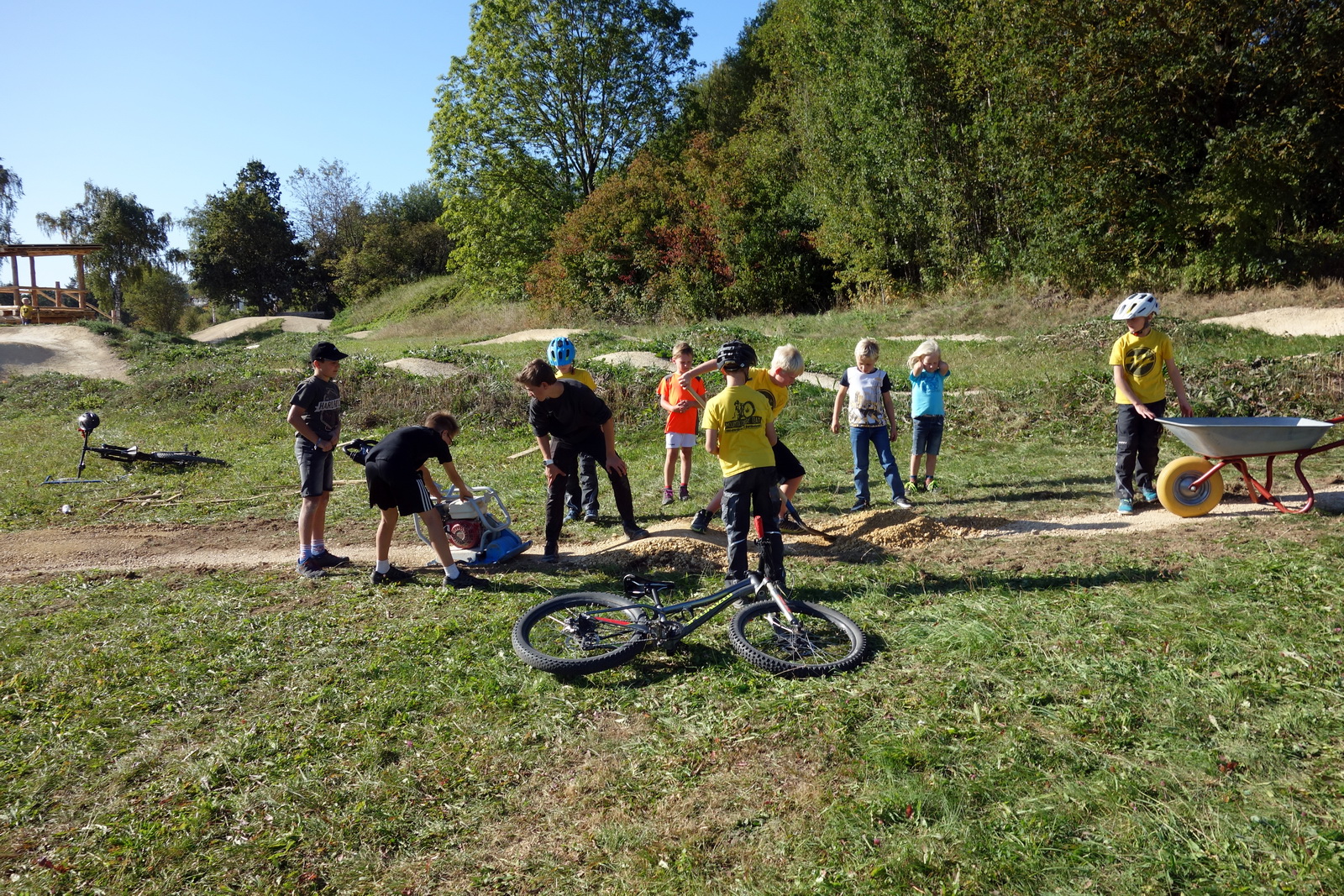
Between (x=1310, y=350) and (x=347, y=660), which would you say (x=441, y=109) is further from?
(x=347, y=660)

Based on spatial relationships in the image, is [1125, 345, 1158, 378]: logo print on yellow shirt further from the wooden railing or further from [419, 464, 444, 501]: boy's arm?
the wooden railing

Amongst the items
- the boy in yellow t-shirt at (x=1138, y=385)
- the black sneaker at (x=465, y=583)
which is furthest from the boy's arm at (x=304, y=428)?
the boy in yellow t-shirt at (x=1138, y=385)

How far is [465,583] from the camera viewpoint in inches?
256

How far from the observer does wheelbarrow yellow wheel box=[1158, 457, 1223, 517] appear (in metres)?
7.02

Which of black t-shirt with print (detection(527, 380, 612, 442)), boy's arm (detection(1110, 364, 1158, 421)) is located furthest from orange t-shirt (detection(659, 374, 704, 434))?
boy's arm (detection(1110, 364, 1158, 421))

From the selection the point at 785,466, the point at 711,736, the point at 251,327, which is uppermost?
the point at 251,327

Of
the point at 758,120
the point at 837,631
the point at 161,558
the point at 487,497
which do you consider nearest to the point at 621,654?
the point at 837,631

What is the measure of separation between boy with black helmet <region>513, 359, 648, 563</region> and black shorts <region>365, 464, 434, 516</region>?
1074 mm

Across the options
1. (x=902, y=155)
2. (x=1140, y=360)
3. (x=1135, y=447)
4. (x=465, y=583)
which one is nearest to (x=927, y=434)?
(x=1135, y=447)

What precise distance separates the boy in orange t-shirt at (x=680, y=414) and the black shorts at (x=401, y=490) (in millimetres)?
3019

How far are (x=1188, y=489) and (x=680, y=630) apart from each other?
15.8 ft

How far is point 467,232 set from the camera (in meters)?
38.8

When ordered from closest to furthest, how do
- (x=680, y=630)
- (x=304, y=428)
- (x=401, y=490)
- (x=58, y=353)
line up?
(x=680, y=630)
(x=401, y=490)
(x=304, y=428)
(x=58, y=353)

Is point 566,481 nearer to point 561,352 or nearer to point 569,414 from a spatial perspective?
point 569,414
